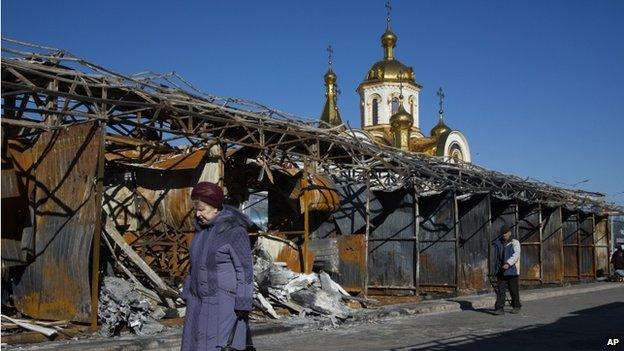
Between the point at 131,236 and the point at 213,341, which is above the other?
the point at 131,236

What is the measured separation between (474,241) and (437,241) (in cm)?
180

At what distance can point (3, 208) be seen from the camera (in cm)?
1147

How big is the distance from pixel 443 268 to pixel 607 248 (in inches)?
658

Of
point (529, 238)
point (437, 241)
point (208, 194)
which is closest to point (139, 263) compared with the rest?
point (208, 194)

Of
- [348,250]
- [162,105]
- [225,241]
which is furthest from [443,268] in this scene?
[225,241]

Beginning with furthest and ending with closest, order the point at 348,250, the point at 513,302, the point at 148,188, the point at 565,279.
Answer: the point at 565,279 < the point at 348,250 < the point at 148,188 < the point at 513,302

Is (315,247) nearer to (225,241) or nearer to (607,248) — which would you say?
(225,241)

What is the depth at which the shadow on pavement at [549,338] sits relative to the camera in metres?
10.2

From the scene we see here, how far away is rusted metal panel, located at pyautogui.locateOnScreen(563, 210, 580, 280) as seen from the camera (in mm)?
29000

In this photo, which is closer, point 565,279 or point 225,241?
point 225,241

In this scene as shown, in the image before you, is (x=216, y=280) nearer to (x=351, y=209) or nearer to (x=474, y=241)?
(x=351, y=209)

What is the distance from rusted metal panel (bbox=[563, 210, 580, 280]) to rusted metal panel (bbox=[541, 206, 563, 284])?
7.12 ft

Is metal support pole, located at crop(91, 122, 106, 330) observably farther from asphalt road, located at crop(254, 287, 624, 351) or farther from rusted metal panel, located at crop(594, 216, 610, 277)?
rusted metal panel, located at crop(594, 216, 610, 277)

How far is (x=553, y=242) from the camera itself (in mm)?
26719
